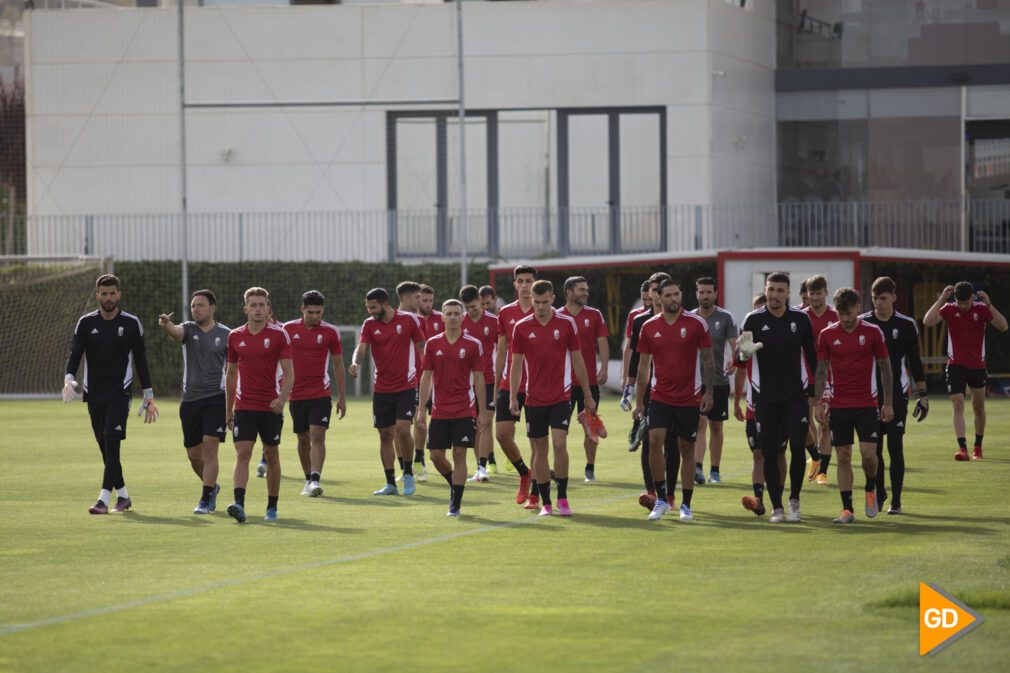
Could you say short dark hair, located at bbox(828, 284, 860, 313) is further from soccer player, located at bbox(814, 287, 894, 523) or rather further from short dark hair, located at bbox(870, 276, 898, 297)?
short dark hair, located at bbox(870, 276, 898, 297)

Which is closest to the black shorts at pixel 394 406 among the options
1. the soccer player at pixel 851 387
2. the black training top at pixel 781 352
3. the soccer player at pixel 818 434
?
the soccer player at pixel 818 434

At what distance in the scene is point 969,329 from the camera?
776 inches

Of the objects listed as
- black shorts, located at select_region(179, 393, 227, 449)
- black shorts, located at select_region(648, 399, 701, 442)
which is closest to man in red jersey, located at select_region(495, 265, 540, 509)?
black shorts, located at select_region(648, 399, 701, 442)

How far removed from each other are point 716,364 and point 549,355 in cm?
322

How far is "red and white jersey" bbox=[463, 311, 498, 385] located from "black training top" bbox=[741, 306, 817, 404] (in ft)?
16.1

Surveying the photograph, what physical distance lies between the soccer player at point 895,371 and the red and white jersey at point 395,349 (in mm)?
4842

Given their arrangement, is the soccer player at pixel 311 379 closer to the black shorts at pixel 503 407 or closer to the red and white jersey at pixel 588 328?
the black shorts at pixel 503 407

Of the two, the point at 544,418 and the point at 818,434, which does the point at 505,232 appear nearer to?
the point at 818,434

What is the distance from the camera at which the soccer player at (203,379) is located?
1469cm

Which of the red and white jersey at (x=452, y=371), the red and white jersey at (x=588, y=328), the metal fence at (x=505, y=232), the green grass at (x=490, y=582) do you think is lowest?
the green grass at (x=490, y=582)

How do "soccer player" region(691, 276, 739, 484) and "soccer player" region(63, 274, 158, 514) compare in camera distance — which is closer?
"soccer player" region(63, 274, 158, 514)

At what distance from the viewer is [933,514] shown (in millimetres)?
13680

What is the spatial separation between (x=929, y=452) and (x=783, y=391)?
771 centimetres

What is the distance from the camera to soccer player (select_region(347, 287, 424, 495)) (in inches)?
642
